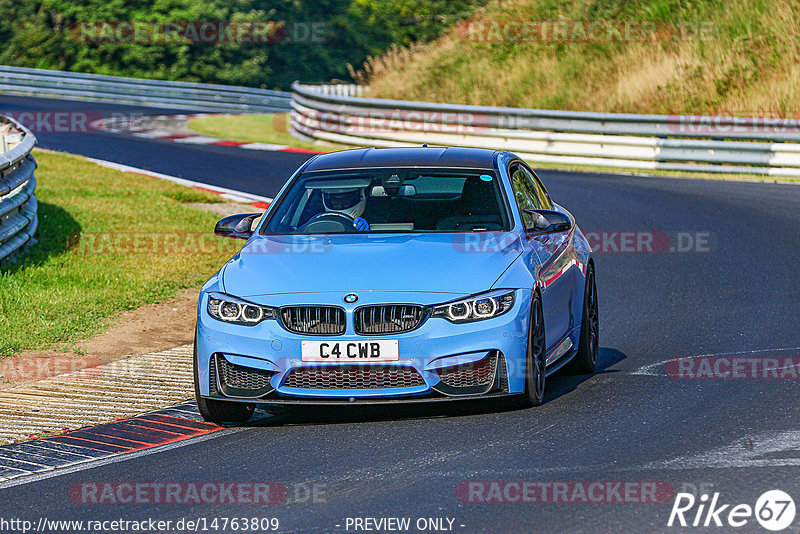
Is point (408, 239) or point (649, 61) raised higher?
point (408, 239)

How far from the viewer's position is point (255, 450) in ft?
22.8

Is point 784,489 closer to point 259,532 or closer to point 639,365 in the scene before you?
point 259,532

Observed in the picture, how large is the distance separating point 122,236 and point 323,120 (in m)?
14.0

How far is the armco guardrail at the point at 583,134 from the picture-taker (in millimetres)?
22266

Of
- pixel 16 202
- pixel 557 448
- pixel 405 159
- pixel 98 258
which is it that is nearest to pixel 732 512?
pixel 557 448

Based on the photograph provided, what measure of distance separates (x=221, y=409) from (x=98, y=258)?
22.4 ft

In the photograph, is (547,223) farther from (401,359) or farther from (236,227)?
(236,227)

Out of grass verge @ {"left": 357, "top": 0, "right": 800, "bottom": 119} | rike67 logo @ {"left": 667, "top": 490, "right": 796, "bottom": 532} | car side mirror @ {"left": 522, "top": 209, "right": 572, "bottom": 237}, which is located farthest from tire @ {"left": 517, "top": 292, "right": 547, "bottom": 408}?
grass verge @ {"left": 357, "top": 0, "right": 800, "bottom": 119}

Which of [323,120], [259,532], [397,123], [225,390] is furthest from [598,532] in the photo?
[323,120]

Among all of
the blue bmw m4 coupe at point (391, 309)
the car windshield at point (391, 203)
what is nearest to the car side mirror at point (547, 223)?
the blue bmw m4 coupe at point (391, 309)

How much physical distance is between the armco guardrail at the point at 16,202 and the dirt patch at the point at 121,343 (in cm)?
171

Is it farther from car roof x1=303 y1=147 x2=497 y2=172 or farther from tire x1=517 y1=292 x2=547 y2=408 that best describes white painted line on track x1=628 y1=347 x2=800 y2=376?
car roof x1=303 y1=147 x2=497 y2=172

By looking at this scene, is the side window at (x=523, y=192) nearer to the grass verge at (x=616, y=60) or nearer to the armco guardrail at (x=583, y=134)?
the armco guardrail at (x=583, y=134)

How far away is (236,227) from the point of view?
8617 millimetres
